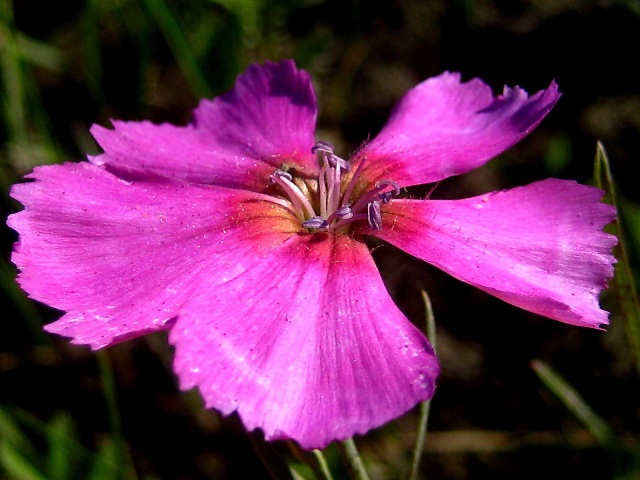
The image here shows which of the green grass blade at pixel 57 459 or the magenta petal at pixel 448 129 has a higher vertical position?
the magenta petal at pixel 448 129

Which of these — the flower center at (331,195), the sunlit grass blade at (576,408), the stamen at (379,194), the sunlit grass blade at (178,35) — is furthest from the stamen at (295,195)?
the sunlit grass blade at (178,35)

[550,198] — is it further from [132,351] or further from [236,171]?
[132,351]

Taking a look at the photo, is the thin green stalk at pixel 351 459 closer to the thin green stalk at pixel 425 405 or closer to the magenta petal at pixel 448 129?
the thin green stalk at pixel 425 405

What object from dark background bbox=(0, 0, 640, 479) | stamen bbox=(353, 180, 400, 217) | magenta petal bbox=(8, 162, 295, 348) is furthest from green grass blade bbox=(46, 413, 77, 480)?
stamen bbox=(353, 180, 400, 217)

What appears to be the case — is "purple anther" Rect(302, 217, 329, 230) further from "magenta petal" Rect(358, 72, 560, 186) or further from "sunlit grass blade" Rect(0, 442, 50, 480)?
"sunlit grass blade" Rect(0, 442, 50, 480)

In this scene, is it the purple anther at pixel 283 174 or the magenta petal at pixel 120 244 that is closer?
the magenta petal at pixel 120 244

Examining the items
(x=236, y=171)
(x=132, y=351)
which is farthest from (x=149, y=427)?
(x=236, y=171)
